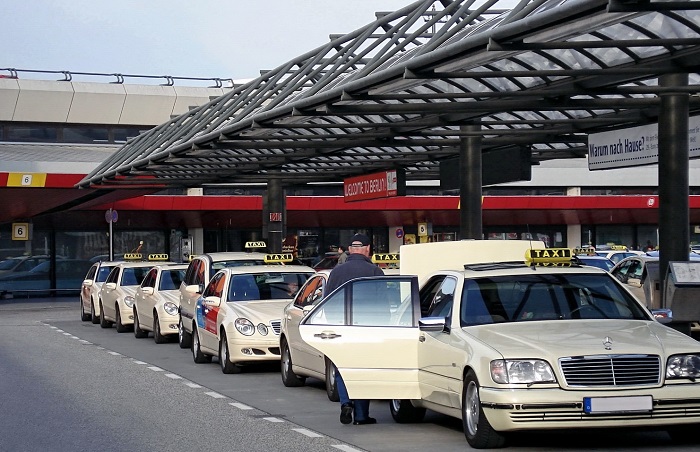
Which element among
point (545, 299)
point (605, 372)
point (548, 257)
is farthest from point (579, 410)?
point (548, 257)

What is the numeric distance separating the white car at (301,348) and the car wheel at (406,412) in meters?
2.33

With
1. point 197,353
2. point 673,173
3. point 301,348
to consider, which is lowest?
point 197,353

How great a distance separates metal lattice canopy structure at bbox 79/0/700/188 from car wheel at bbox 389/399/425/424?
3704mm

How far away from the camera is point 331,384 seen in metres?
15.3

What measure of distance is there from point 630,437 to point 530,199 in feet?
155

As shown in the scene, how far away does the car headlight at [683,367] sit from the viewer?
34.2 ft

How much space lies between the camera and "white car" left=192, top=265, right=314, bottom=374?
1880cm

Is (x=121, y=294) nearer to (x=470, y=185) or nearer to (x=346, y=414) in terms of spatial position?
(x=470, y=185)

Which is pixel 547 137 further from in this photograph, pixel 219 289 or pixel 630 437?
pixel 630 437

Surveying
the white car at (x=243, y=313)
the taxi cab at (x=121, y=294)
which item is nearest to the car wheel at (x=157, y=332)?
the taxi cab at (x=121, y=294)

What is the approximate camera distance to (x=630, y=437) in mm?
11695

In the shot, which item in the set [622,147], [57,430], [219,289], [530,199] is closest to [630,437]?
[57,430]

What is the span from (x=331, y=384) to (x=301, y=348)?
1.11 meters

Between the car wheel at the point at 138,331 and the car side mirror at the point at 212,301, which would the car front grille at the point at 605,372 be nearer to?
the car side mirror at the point at 212,301
